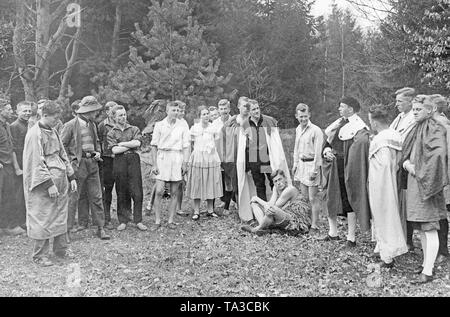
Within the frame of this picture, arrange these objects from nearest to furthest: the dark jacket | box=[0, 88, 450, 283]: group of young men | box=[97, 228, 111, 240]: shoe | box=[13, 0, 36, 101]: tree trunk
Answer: box=[0, 88, 450, 283]: group of young men, the dark jacket, box=[97, 228, 111, 240]: shoe, box=[13, 0, 36, 101]: tree trunk

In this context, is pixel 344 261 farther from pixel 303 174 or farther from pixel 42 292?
pixel 42 292

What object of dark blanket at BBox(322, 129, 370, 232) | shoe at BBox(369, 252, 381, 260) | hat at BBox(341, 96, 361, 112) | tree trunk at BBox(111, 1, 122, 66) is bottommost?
shoe at BBox(369, 252, 381, 260)

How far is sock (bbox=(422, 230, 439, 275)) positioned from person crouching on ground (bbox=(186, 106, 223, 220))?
4.18 metres

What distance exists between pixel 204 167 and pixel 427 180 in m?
4.36

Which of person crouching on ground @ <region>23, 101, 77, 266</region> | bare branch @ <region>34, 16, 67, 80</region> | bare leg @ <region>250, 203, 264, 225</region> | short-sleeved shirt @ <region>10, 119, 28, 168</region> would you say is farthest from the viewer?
bare branch @ <region>34, 16, 67, 80</region>

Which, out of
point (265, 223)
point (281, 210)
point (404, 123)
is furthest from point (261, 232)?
point (404, 123)

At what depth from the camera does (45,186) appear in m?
5.77

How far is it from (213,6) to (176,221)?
1177 cm

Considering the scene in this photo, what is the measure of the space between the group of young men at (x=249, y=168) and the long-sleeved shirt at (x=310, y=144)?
2 centimetres

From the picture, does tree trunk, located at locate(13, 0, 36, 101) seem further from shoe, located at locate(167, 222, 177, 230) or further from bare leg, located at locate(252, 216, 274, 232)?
bare leg, located at locate(252, 216, 274, 232)

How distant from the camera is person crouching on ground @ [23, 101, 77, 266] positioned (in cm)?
575

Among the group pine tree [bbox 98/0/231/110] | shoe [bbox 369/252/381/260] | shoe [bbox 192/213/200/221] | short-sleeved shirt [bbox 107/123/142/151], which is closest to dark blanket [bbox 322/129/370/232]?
shoe [bbox 369/252/381/260]
